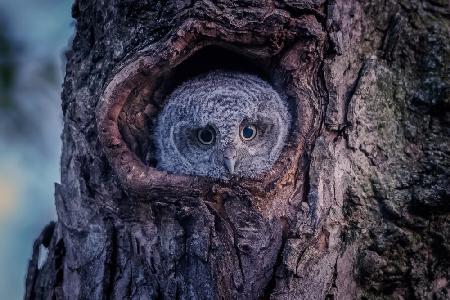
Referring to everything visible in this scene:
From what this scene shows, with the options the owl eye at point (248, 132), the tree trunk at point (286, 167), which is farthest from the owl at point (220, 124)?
the tree trunk at point (286, 167)

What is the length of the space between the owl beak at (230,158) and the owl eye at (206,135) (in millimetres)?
225

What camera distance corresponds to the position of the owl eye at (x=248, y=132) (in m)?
2.52

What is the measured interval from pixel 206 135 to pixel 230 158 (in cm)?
35

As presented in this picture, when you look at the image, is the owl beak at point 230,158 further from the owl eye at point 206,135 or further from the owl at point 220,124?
the owl eye at point 206,135

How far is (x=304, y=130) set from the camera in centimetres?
198

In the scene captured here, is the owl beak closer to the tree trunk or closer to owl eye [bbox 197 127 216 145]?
owl eye [bbox 197 127 216 145]

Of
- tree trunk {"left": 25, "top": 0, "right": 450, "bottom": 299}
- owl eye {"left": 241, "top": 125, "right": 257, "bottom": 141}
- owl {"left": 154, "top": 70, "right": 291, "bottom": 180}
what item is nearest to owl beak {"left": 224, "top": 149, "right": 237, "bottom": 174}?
owl {"left": 154, "top": 70, "right": 291, "bottom": 180}

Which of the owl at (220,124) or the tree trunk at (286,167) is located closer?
the tree trunk at (286,167)

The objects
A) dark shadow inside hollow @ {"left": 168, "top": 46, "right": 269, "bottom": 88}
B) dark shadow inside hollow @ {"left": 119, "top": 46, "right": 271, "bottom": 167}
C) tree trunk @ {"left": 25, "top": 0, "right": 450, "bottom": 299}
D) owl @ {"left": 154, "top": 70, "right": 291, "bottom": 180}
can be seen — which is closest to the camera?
tree trunk @ {"left": 25, "top": 0, "right": 450, "bottom": 299}

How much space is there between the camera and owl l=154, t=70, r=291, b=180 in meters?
2.37

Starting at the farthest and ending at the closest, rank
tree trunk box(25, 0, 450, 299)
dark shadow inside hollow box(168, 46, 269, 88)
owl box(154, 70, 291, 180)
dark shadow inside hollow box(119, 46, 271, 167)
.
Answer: owl box(154, 70, 291, 180), dark shadow inside hollow box(168, 46, 269, 88), dark shadow inside hollow box(119, 46, 271, 167), tree trunk box(25, 0, 450, 299)

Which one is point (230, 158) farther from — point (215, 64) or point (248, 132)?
point (215, 64)

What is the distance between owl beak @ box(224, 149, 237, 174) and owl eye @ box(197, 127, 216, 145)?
0.74 feet

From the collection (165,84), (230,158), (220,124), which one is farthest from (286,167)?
(165,84)
